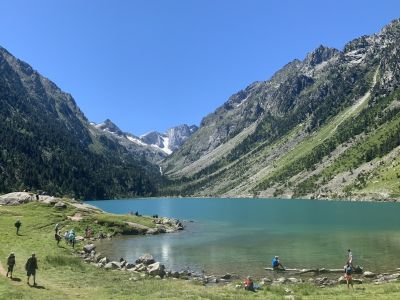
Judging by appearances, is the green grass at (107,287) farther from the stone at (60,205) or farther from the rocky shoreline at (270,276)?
the stone at (60,205)

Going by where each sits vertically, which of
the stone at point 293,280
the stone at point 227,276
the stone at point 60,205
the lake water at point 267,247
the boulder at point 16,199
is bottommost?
the stone at point 227,276

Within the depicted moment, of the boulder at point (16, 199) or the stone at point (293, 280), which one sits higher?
the boulder at point (16, 199)

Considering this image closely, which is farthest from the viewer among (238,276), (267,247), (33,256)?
(267,247)

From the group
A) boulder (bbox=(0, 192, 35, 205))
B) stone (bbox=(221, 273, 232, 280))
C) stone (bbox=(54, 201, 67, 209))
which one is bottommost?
stone (bbox=(221, 273, 232, 280))

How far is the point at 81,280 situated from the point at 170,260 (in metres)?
21.0

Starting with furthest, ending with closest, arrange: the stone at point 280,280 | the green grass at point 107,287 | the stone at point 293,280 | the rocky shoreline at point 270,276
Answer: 1. the stone at point 293,280
2. the stone at point 280,280
3. the rocky shoreline at point 270,276
4. the green grass at point 107,287

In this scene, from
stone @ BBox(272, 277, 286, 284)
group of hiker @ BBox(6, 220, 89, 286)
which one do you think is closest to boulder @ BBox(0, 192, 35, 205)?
group of hiker @ BBox(6, 220, 89, 286)

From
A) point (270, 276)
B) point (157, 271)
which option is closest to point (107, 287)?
point (157, 271)

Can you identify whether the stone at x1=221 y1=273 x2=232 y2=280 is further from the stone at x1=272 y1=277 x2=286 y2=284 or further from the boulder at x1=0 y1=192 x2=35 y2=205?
the boulder at x1=0 y1=192 x2=35 y2=205

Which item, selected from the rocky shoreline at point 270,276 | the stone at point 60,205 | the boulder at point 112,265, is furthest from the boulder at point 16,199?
the boulder at point 112,265

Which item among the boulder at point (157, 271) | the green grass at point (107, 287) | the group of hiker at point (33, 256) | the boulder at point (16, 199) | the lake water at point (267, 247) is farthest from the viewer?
the boulder at point (16, 199)

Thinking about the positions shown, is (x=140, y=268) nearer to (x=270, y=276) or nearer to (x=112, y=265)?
(x=112, y=265)

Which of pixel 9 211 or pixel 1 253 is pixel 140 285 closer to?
pixel 1 253

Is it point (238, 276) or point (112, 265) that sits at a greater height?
point (112, 265)
